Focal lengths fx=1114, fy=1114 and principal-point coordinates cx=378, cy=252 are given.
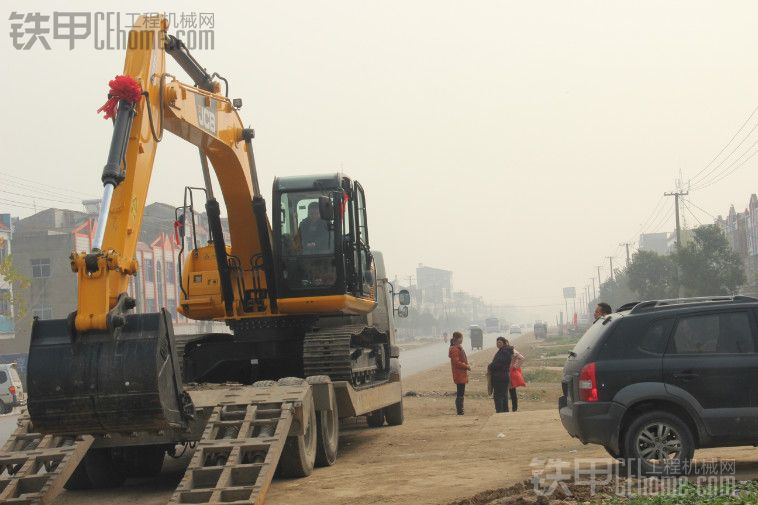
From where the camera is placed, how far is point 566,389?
11891 mm

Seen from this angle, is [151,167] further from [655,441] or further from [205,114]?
[655,441]

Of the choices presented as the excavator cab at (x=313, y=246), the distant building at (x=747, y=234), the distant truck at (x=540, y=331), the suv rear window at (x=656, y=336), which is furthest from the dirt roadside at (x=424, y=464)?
the distant truck at (x=540, y=331)

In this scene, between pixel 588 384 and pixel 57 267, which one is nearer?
pixel 588 384

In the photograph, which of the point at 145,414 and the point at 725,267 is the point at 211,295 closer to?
the point at 145,414

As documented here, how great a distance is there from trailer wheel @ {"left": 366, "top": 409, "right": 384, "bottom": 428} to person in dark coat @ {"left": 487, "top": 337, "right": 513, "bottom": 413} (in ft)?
8.46

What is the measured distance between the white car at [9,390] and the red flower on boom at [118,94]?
91.7 feet

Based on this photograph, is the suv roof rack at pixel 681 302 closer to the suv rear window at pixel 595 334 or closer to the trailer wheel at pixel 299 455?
the suv rear window at pixel 595 334

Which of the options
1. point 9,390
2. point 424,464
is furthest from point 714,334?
point 9,390

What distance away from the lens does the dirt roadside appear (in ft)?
36.7

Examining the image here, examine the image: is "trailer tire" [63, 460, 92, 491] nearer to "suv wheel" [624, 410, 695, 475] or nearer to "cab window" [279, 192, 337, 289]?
"cab window" [279, 192, 337, 289]

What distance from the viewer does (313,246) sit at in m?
15.5

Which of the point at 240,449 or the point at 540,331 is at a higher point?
the point at 540,331

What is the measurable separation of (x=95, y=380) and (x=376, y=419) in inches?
453

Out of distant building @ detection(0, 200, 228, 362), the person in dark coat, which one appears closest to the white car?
the person in dark coat
